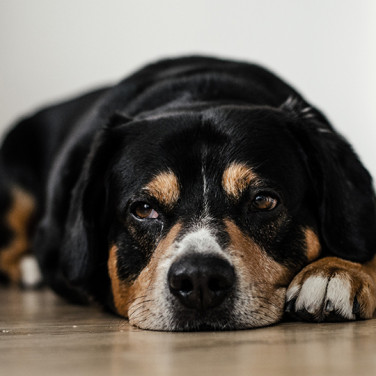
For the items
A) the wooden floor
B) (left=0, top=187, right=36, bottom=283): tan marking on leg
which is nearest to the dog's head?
the wooden floor

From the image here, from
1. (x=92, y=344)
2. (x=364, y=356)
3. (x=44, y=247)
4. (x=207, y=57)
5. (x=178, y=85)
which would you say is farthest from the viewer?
(x=207, y=57)

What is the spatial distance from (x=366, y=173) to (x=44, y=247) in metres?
1.72

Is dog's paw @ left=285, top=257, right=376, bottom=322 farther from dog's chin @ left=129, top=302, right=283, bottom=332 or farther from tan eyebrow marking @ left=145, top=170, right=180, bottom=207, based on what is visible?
tan eyebrow marking @ left=145, top=170, right=180, bottom=207

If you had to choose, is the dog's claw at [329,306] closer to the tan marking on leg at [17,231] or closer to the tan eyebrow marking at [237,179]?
the tan eyebrow marking at [237,179]

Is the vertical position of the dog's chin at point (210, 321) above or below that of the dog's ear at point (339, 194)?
below

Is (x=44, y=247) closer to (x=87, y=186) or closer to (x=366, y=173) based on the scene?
(x=87, y=186)

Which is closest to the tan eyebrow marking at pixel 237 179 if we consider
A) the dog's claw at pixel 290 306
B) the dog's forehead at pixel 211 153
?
the dog's forehead at pixel 211 153

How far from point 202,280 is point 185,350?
0.38 m

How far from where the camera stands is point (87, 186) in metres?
3.22

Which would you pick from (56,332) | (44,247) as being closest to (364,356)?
(56,332)

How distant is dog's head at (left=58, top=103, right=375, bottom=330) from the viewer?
2.57 m

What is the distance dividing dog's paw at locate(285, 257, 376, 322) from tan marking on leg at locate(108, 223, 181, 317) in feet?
1.49

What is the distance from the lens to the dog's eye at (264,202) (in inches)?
111

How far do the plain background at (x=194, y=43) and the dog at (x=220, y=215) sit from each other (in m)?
3.29
